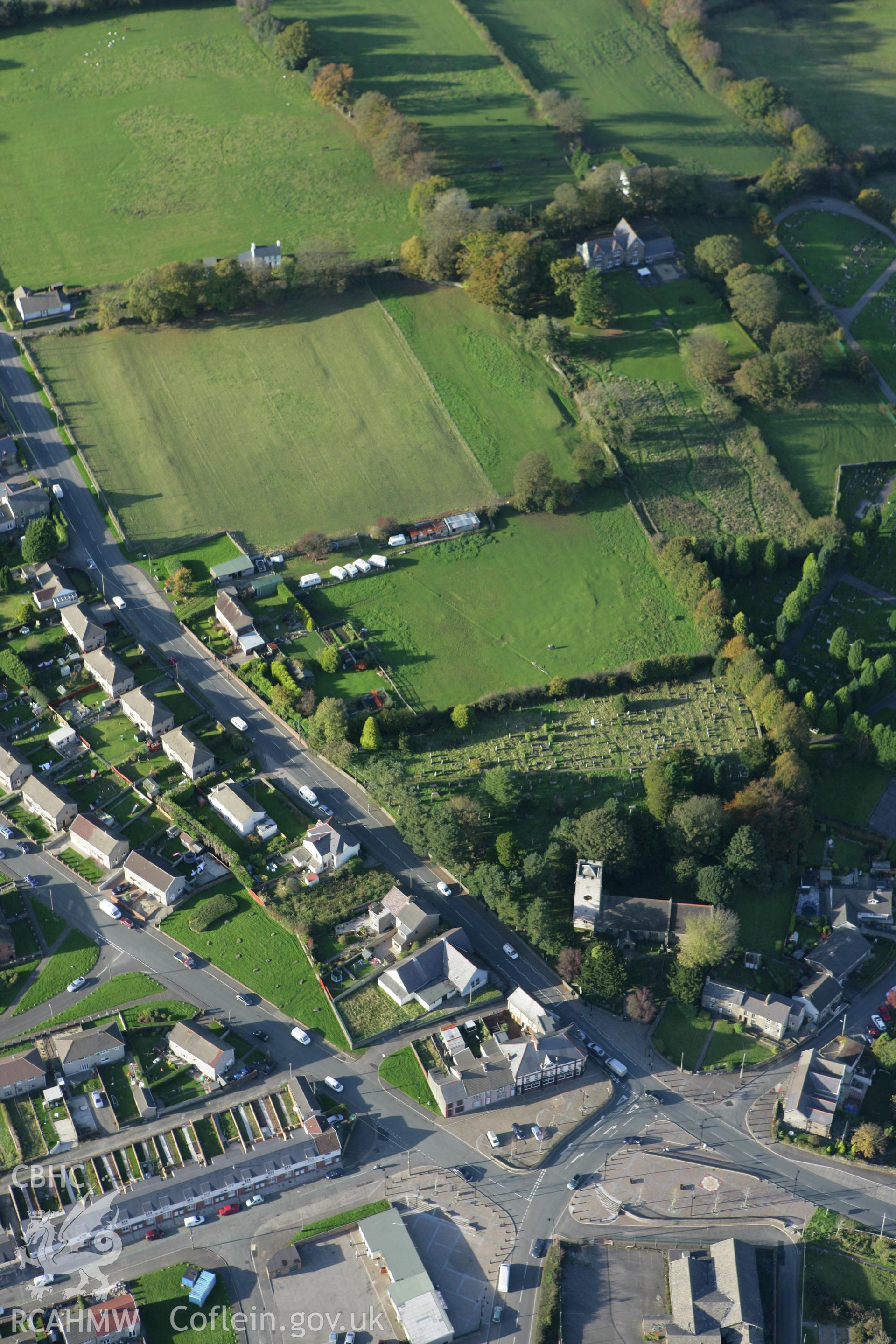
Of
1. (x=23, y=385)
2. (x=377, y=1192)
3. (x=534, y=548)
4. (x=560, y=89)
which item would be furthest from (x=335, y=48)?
(x=377, y=1192)

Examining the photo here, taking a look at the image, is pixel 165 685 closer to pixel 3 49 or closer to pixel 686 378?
pixel 686 378

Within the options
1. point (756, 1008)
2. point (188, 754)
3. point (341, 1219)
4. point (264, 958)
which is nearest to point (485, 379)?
point (188, 754)

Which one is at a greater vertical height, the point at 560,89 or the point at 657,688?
the point at 560,89

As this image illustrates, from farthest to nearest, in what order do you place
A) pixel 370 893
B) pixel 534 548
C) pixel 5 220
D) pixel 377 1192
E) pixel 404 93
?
pixel 404 93 → pixel 5 220 → pixel 534 548 → pixel 370 893 → pixel 377 1192

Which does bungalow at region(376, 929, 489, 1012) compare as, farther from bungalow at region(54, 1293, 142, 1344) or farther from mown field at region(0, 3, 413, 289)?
mown field at region(0, 3, 413, 289)

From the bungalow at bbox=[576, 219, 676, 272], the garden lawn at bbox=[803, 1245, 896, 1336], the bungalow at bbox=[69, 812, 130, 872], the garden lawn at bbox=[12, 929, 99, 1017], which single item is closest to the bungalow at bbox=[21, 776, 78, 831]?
the bungalow at bbox=[69, 812, 130, 872]

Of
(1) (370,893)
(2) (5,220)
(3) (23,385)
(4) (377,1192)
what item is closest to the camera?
(4) (377,1192)

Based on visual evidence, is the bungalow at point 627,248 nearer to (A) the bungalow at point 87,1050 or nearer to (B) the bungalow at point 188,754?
(B) the bungalow at point 188,754
